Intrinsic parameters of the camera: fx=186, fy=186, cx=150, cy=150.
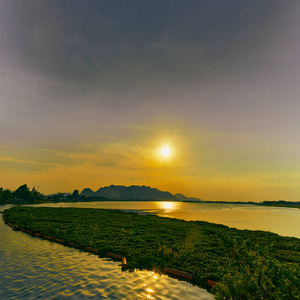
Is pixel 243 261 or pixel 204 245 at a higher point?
pixel 243 261

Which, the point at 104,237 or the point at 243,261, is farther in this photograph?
the point at 104,237

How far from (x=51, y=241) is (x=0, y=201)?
145 m

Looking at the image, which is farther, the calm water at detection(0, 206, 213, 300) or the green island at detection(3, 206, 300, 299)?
the calm water at detection(0, 206, 213, 300)

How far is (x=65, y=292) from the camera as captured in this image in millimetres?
10953

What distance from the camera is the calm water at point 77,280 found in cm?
1095

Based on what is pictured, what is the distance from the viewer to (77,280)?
12.7 m

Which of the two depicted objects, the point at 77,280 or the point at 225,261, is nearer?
the point at 77,280

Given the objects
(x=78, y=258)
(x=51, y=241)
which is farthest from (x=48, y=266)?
(x=51, y=241)

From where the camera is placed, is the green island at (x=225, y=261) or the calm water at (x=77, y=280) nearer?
the green island at (x=225, y=261)

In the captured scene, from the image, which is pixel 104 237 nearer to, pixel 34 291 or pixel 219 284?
pixel 34 291

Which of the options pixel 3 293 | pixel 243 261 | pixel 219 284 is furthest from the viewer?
pixel 243 261

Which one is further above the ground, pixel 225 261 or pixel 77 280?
pixel 77 280

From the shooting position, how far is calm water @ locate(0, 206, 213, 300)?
35.9 feet

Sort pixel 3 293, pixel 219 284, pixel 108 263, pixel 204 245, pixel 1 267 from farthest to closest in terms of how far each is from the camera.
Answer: pixel 204 245 → pixel 108 263 → pixel 1 267 → pixel 3 293 → pixel 219 284
